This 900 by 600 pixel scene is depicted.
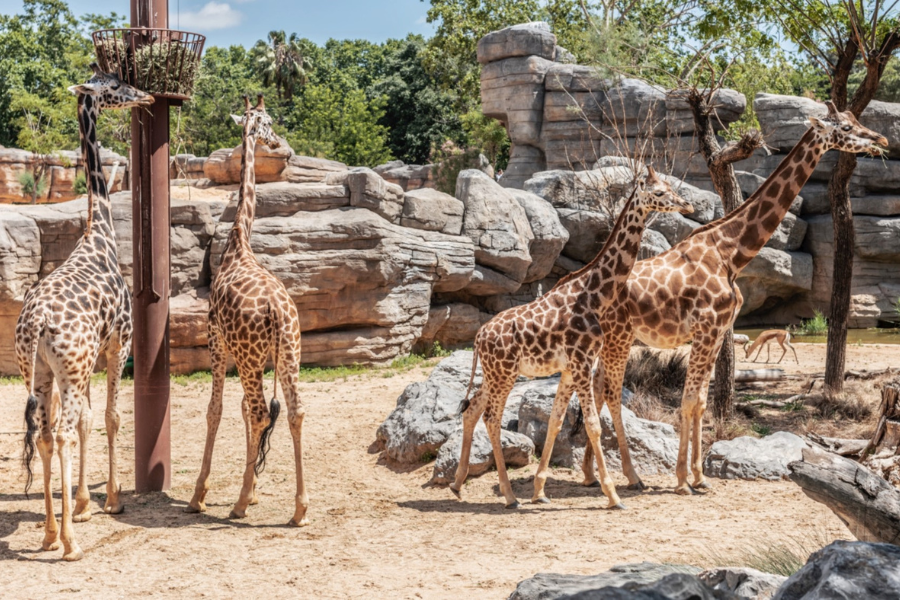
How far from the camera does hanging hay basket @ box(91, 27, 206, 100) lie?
7488 millimetres

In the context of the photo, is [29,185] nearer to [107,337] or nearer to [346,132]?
[346,132]

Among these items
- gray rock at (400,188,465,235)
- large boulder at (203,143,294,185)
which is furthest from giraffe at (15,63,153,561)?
large boulder at (203,143,294,185)

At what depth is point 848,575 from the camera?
322cm

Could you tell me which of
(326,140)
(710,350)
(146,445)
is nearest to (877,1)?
(710,350)

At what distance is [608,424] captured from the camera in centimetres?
859

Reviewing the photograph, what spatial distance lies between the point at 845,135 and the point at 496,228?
8633 mm

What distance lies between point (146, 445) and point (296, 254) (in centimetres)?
620

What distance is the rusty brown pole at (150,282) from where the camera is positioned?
7.78 m

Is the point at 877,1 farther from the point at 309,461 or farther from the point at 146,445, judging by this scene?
the point at 146,445

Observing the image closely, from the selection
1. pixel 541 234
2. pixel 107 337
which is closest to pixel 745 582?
pixel 107 337

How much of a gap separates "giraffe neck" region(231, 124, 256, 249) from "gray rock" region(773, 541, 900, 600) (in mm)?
5562

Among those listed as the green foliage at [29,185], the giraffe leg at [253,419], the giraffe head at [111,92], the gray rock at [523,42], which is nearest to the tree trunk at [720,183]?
the giraffe leg at [253,419]

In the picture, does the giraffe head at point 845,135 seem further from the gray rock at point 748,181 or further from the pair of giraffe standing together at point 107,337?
the gray rock at point 748,181

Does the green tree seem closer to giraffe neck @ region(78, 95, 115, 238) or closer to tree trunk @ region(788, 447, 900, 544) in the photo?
giraffe neck @ region(78, 95, 115, 238)
